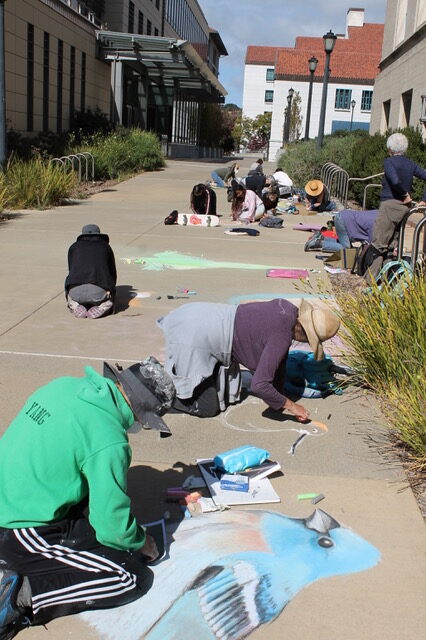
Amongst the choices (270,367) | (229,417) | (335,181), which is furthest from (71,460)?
(335,181)

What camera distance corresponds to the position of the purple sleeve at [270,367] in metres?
4.16

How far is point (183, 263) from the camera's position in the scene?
9.68m

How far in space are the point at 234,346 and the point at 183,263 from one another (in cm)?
537

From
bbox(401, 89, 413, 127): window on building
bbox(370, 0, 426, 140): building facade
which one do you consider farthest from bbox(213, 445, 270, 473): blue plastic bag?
bbox(401, 89, 413, 127): window on building

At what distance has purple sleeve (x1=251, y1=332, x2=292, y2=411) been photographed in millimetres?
4156

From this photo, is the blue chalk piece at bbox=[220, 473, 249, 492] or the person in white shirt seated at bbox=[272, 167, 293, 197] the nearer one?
the blue chalk piece at bbox=[220, 473, 249, 492]

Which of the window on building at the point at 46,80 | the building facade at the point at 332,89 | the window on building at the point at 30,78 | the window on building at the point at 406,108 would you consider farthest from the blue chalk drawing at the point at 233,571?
the building facade at the point at 332,89

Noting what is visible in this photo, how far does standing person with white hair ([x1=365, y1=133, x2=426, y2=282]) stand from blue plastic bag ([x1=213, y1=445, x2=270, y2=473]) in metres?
4.74

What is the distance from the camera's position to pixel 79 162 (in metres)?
19.5

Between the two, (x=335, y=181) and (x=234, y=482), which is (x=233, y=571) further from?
(x=335, y=181)

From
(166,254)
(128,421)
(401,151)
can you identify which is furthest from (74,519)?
(166,254)

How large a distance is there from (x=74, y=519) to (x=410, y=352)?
2593 millimetres

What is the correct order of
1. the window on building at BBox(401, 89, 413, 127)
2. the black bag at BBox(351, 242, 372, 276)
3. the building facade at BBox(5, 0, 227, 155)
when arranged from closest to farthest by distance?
the black bag at BBox(351, 242, 372, 276) → the window on building at BBox(401, 89, 413, 127) → the building facade at BBox(5, 0, 227, 155)

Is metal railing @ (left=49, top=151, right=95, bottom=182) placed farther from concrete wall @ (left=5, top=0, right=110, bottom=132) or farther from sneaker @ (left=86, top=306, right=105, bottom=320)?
sneaker @ (left=86, top=306, right=105, bottom=320)
